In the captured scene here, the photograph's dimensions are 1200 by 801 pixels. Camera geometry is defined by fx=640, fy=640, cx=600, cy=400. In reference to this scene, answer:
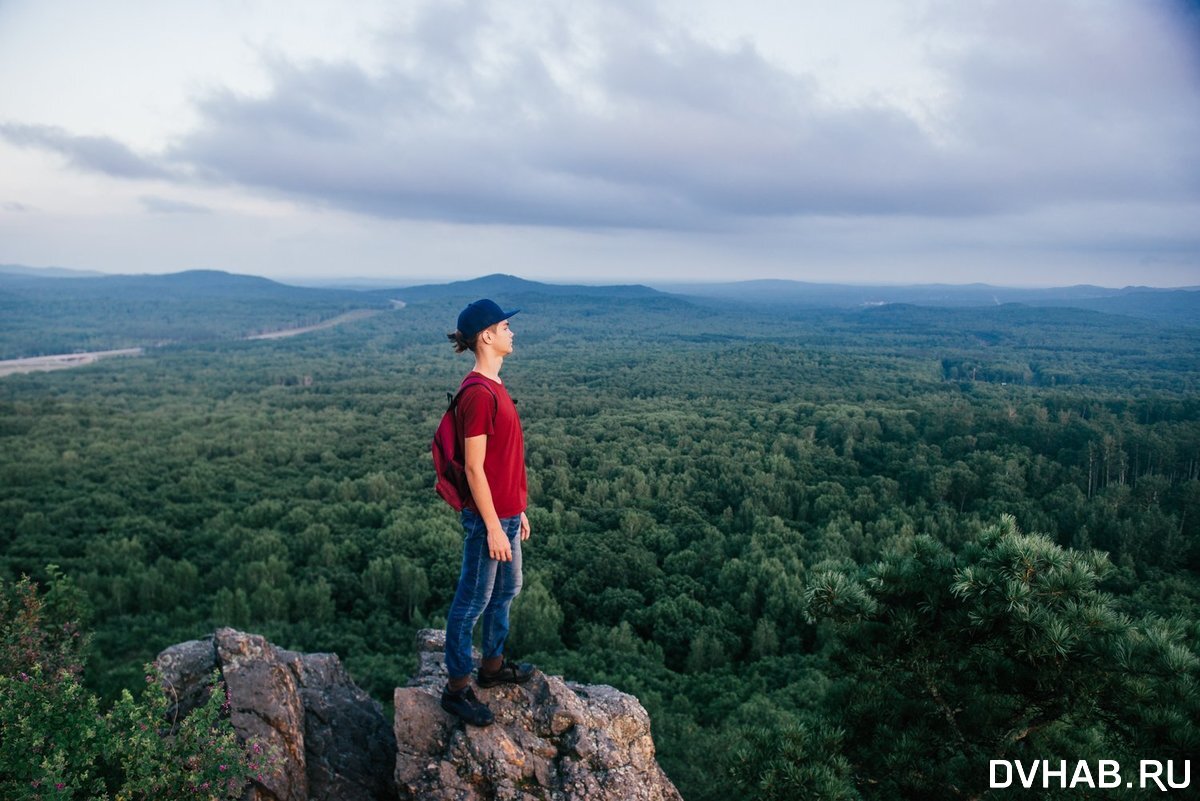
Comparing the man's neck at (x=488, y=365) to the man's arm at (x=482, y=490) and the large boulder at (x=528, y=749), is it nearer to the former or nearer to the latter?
the man's arm at (x=482, y=490)

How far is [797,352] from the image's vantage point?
14275cm

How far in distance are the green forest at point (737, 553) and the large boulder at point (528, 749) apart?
1050mm

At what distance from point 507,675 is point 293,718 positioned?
2.30 m

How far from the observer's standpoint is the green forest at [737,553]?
18.0 feet

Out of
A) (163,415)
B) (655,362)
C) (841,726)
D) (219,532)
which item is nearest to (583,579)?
(219,532)

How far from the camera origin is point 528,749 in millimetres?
6051

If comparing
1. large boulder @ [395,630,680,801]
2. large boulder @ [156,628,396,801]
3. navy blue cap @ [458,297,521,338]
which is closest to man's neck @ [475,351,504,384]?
navy blue cap @ [458,297,521,338]

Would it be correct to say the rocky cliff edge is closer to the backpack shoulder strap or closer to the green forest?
the green forest

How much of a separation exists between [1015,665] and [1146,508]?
54.7 metres

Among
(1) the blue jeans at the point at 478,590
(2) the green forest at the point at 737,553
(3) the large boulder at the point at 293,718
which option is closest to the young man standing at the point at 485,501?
(1) the blue jeans at the point at 478,590

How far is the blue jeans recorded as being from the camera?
5559 mm

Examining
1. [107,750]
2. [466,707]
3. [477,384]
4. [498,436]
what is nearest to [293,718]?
[466,707]

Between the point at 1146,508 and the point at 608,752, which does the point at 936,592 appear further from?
the point at 1146,508

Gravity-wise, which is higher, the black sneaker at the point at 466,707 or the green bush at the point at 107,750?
the green bush at the point at 107,750
